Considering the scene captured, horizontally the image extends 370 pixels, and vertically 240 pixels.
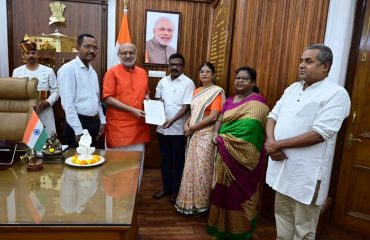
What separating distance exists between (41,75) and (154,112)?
53.2 inches

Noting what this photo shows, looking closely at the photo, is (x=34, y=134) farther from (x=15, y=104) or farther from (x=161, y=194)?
(x=161, y=194)

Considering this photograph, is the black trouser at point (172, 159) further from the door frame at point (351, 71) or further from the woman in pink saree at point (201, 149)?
the door frame at point (351, 71)

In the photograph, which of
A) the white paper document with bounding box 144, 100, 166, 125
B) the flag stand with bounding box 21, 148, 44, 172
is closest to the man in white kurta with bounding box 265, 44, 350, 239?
the white paper document with bounding box 144, 100, 166, 125

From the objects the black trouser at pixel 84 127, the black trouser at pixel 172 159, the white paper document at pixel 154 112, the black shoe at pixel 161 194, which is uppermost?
the white paper document at pixel 154 112

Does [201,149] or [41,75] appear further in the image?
[41,75]

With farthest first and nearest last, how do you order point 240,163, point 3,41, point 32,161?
1. point 3,41
2. point 240,163
3. point 32,161

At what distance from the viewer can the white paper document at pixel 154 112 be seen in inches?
93.9

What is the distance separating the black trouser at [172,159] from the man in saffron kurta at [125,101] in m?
0.27

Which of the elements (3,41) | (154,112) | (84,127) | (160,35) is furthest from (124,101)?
(3,41)

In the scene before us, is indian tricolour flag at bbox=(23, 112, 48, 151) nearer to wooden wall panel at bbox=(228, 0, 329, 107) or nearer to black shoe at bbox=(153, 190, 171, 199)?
black shoe at bbox=(153, 190, 171, 199)

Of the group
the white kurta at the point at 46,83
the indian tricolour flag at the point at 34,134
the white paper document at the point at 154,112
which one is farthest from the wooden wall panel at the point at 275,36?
the white kurta at the point at 46,83

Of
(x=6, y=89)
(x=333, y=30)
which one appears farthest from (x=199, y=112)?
(x=6, y=89)

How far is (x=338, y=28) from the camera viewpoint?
6.81ft

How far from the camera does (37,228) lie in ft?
3.30
